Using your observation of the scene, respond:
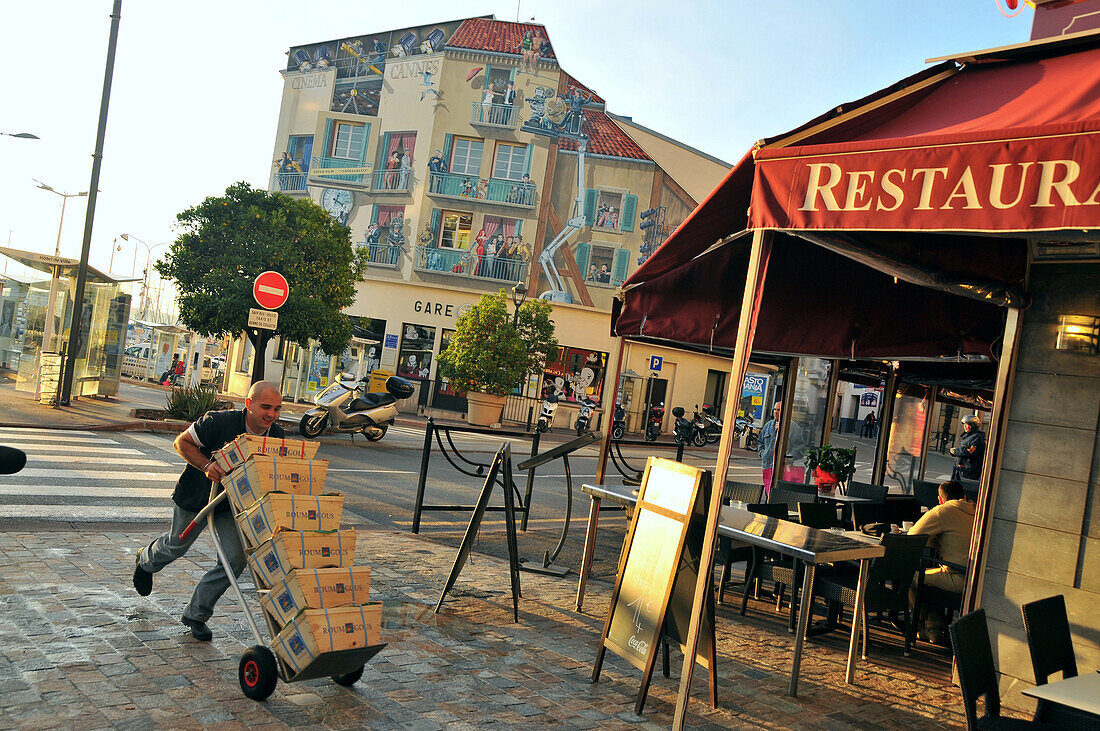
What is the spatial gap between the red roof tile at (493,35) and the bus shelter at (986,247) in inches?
1151

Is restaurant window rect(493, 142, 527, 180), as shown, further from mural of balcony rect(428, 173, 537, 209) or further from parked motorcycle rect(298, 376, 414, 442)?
parked motorcycle rect(298, 376, 414, 442)

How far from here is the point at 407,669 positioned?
4762mm

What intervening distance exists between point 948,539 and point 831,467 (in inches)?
150

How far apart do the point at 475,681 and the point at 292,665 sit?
3.69ft

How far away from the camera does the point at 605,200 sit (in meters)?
34.2

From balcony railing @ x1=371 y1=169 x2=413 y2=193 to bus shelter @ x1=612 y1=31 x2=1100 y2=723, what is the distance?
2795 cm

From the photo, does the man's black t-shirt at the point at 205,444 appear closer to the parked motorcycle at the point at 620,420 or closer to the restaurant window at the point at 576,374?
the parked motorcycle at the point at 620,420

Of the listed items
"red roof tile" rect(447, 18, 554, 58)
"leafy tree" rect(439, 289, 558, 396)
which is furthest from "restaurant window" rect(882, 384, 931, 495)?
"red roof tile" rect(447, 18, 554, 58)

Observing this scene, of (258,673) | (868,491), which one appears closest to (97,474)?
(258,673)

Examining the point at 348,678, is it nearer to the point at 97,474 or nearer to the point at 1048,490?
the point at 1048,490

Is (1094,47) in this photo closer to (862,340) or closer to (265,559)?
(862,340)

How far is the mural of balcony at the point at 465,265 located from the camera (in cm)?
3400

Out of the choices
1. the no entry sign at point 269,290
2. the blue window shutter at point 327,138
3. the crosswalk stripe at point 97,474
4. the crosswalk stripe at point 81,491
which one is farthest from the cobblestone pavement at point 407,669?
the blue window shutter at point 327,138

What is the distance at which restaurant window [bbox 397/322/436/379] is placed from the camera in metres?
33.8
